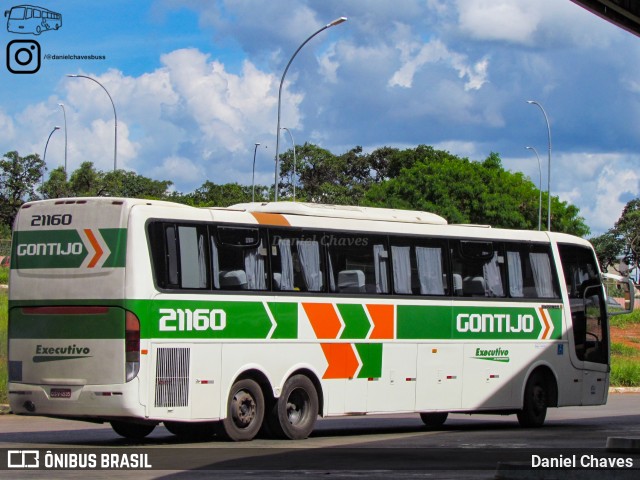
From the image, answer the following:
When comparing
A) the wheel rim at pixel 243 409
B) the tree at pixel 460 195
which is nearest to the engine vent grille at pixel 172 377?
the wheel rim at pixel 243 409

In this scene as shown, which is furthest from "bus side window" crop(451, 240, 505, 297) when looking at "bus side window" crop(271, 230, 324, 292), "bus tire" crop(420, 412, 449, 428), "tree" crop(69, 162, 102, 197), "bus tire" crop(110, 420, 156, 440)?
"tree" crop(69, 162, 102, 197)

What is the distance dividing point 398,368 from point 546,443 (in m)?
2.88

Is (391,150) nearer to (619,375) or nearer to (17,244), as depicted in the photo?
(619,375)

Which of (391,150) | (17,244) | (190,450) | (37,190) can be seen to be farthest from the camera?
(391,150)

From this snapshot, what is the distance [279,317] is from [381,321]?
216cm

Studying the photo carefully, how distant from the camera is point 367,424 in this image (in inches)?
895

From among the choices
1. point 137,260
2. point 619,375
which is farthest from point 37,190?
point 137,260

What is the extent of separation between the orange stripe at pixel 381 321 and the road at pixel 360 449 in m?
1.54

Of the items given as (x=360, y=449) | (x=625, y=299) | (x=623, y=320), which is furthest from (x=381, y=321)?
(x=623, y=320)

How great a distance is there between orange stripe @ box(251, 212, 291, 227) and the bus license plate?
371 cm

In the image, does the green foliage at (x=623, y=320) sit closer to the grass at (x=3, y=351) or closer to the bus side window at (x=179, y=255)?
the grass at (x=3, y=351)

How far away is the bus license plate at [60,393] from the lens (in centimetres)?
1587

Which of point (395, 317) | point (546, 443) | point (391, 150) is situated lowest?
point (546, 443)

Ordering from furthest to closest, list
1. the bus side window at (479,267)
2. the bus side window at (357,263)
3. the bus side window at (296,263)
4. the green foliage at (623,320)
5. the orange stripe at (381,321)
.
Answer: the green foliage at (623,320)
the bus side window at (479,267)
the orange stripe at (381,321)
the bus side window at (357,263)
the bus side window at (296,263)
